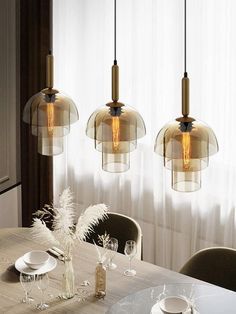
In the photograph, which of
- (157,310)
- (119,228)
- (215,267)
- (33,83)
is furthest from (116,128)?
(33,83)

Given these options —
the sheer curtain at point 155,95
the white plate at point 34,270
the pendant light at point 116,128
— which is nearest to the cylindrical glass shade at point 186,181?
the pendant light at point 116,128

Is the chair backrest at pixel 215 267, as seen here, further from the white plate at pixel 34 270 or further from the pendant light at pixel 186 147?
the pendant light at pixel 186 147

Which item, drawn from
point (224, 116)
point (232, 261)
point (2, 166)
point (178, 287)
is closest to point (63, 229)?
point (178, 287)

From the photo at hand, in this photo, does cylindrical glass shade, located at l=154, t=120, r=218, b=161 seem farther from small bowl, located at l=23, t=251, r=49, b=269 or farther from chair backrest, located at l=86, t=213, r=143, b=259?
chair backrest, located at l=86, t=213, r=143, b=259

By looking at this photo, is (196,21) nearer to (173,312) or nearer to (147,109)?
(147,109)

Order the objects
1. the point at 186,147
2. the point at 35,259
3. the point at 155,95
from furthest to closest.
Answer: the point at 155,95, the point at 35,259, the point at 186,147

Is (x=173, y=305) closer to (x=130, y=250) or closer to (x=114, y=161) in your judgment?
(x=130, y=250)

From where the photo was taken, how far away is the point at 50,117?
10.2ft

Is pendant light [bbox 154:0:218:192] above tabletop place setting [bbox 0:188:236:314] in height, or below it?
above

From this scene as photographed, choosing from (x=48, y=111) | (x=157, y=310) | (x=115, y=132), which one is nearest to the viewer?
(x=115, y=132)

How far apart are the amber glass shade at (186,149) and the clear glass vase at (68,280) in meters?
0.99

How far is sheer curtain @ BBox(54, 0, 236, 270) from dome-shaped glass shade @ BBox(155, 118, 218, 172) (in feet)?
6.07

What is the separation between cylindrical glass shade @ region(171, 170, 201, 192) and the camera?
2691 millimetres

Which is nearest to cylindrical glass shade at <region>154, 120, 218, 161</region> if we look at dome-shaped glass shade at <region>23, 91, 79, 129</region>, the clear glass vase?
dome-shaped glass shade at <region>23, 91, 79, 129</region>
